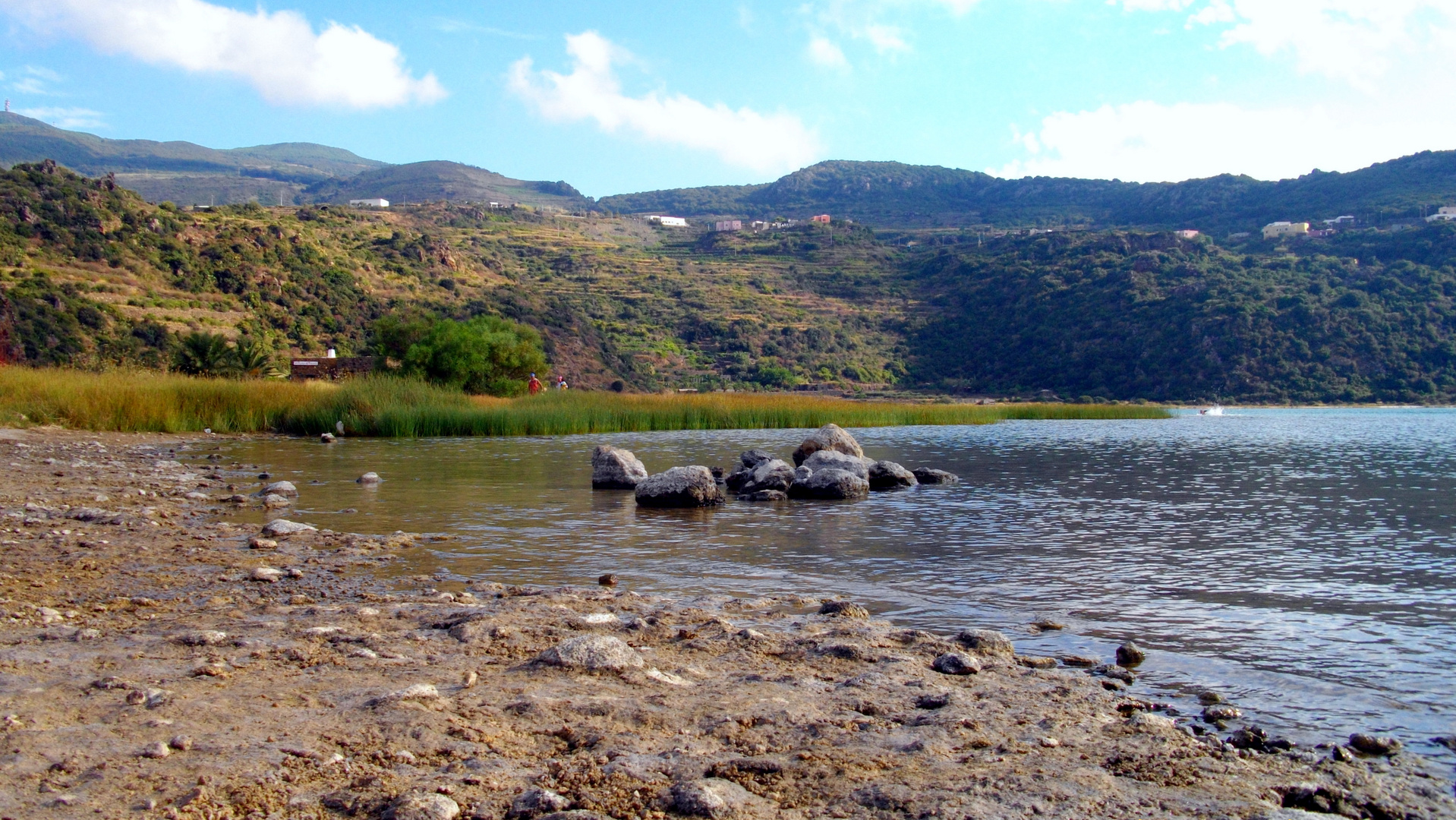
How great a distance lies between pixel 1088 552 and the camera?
934 centimetres

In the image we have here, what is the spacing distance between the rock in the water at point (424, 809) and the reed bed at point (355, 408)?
21796 mm

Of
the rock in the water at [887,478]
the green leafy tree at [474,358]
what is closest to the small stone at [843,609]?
the rock in the water at [887,478]

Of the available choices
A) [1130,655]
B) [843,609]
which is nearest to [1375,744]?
[1130,655]

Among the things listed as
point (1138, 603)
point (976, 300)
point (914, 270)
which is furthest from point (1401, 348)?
point (1138, 603)

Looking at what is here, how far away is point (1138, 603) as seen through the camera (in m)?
6.96

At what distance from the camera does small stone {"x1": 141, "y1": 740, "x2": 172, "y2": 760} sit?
3.24m

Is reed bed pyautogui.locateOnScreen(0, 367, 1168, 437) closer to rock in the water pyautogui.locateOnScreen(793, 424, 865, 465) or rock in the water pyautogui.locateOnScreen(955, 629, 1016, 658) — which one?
rock in the water pyautogui.locateOnScreen(793, 424, 865, 465)

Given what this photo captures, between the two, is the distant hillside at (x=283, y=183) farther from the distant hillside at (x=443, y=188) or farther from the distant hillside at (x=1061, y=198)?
the distant hillside at (x=1061, y=198)

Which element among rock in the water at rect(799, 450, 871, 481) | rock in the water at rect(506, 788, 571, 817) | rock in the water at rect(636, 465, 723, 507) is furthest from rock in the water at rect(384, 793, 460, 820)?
rock in the water at rect(799, 450, 871, 481)

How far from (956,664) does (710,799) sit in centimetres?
215

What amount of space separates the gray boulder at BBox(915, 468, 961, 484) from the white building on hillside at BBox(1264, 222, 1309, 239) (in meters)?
87.1

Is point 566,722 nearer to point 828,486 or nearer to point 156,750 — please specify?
point 156,750

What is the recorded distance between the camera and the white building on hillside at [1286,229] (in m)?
88.6

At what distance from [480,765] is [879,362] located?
72380 mm
